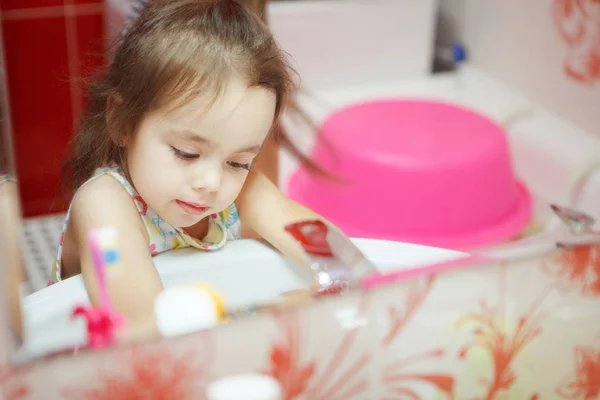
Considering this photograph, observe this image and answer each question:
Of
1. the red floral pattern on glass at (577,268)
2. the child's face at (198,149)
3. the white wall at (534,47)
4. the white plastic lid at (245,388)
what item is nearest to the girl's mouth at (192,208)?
the child's face at (198,149)

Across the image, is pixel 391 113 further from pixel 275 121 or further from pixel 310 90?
pixel 275 121

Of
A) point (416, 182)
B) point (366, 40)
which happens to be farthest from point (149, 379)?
point (366, 40)

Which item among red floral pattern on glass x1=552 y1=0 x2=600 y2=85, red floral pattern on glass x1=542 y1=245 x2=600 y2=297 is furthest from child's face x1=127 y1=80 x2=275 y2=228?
red floral pattern on glass x1=552 y1=0 x2=600 y2=85

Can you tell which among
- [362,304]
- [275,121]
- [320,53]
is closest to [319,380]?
[362,304]

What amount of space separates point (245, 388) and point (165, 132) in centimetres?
16

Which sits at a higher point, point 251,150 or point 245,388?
point 251,150

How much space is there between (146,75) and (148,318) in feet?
0.44

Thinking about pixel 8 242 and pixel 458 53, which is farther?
pixel 458 53

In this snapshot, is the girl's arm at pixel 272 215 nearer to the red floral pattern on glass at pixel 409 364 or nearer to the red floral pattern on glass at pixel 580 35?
the red floral pattern on glass at pixel 409 364

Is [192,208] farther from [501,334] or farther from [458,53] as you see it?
[458,53]

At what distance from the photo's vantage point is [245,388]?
16.9 inches

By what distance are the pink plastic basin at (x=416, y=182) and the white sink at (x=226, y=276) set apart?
1.1 inches

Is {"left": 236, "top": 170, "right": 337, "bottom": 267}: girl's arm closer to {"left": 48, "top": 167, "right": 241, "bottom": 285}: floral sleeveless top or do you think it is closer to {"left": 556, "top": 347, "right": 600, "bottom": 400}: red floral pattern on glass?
{"left": 48, "top": 167, "right": 241, "bottom": 285}: floral sleeveless top

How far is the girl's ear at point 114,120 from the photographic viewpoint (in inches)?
15.7
